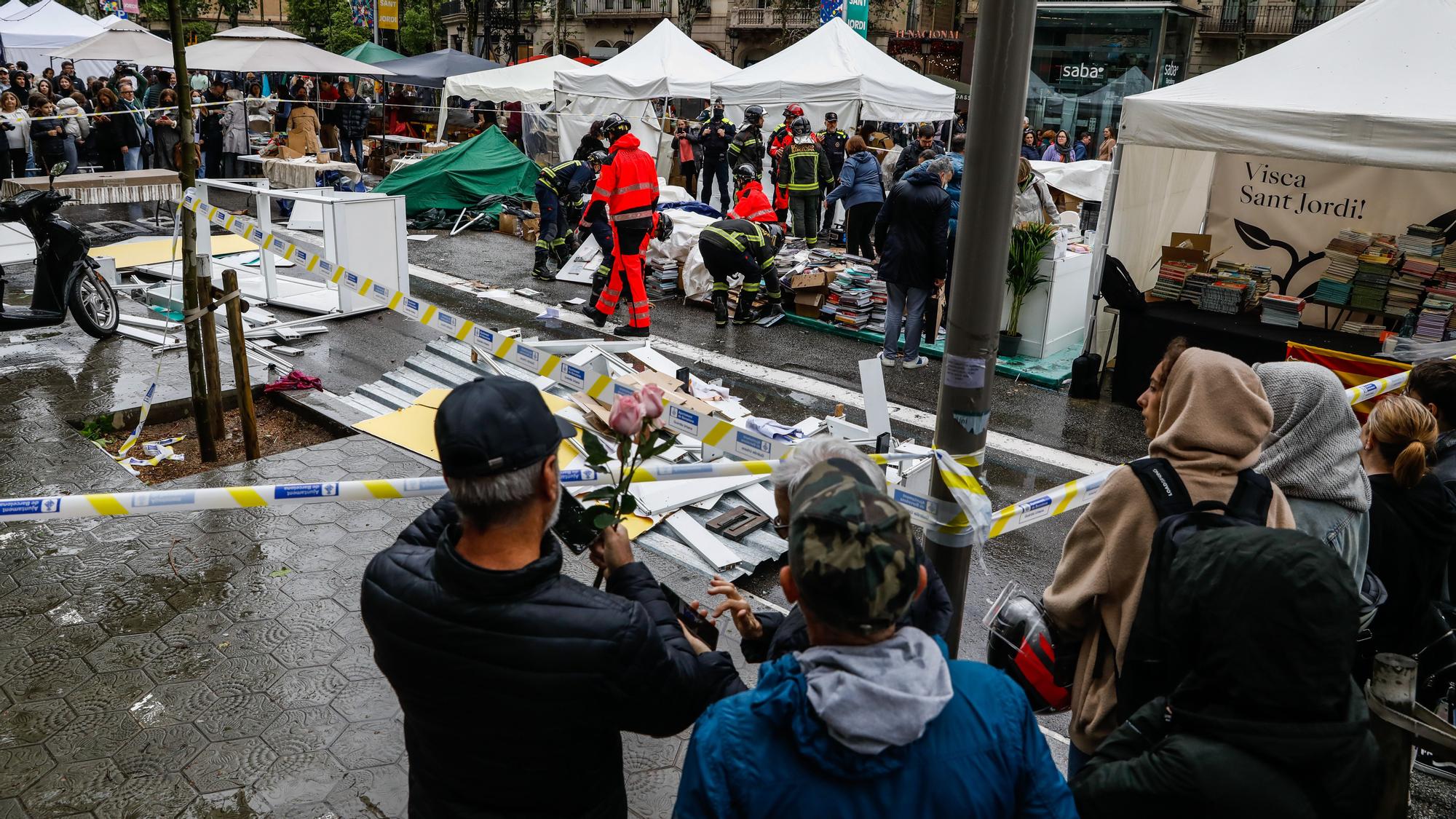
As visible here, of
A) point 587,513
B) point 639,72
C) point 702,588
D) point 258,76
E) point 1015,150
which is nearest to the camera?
point 587,513

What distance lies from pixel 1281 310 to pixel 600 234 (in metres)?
6.96

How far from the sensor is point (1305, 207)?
389 inches

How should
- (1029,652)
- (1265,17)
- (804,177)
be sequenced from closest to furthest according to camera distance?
(1029,652) → (804,177) → (1265,17)

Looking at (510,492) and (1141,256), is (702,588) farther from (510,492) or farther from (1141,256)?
(1141,256)

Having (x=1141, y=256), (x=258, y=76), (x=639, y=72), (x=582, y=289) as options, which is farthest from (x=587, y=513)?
(x=258, y=76)

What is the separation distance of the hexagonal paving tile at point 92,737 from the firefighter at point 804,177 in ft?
40.3

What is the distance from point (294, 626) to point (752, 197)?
7654mm

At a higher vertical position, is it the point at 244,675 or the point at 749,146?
the point at 749,146

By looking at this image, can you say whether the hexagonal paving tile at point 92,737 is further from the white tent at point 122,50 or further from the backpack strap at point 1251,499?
Result: the white tent at point 122,50

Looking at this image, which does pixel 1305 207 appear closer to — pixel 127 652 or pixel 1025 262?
pixel 1025 262

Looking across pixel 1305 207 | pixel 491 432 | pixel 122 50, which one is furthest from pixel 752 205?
pixel 122 50

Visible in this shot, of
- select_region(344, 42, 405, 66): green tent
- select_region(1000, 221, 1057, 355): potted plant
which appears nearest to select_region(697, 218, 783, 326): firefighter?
select_region(1000, 221, 1057, 355): potted plant

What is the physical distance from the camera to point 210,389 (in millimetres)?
6406

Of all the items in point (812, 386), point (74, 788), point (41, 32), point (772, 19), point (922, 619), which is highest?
point (772, 19)
